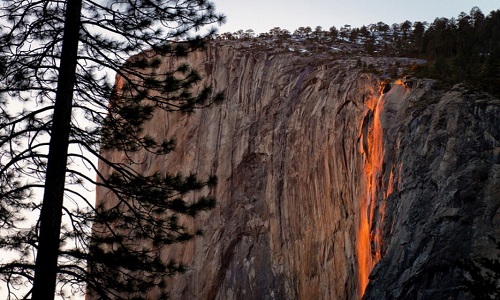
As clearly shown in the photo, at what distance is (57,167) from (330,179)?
2082 centimetres

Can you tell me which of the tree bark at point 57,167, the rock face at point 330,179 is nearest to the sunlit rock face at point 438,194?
the rock face at point 330,179

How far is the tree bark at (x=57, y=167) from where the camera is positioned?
1062 centimetres

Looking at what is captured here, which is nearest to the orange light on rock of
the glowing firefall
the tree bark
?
the glowing firefall

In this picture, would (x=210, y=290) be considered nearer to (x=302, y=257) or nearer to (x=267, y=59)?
(x=302, y=257)

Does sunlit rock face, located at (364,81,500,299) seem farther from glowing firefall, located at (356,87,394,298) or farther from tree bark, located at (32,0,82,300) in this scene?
tree bark, located at (32,0,82,300)

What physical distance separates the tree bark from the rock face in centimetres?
898

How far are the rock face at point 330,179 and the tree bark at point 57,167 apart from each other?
8981mm

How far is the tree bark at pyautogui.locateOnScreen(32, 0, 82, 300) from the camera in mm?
10617

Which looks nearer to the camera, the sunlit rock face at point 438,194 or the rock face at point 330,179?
the sunlit rock face at point 438,194

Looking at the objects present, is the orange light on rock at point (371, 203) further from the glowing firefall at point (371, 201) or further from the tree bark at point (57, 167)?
the tree bark at point (57, 167)

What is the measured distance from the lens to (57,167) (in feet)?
35.9

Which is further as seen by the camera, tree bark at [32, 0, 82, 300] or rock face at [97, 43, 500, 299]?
rock face at [97, 43, 500, 299]

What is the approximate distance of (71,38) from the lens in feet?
37.7

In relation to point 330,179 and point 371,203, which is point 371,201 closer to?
point 371,203
